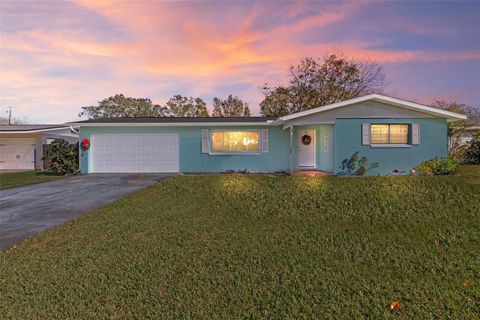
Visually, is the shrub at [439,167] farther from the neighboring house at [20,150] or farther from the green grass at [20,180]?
the neighboring house at [20,150]

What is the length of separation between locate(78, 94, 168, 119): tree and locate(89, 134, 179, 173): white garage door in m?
26.7

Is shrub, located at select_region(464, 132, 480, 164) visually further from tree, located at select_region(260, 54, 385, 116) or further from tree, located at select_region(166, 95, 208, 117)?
tree, located at select_region(166, 95, 208, 117)

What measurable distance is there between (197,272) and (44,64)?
1608 cm

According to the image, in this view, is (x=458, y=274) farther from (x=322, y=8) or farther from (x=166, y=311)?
(x=322, y=8)

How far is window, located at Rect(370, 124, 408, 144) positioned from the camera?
12461 mm

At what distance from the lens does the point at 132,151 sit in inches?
584

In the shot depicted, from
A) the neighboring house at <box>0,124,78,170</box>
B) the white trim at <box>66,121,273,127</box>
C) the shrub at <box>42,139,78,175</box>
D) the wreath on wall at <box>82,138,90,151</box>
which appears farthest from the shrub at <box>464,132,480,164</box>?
the neighboring house at <box>0,124,78,170</box>

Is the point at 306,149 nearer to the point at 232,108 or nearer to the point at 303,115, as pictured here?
the point at 303,115

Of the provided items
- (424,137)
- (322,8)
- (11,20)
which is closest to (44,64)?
(11,20)

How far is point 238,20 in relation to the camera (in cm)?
1188

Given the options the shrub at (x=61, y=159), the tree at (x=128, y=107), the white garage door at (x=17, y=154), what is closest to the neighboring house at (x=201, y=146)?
the shrub at (x=61, y=159)

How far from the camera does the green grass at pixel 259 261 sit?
271cm

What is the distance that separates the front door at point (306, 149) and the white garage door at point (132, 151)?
265 inches

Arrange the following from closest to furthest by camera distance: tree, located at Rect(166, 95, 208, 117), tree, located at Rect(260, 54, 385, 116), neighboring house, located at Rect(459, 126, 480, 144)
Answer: neighboring house, located at Rect(459, 126, 480, 144)
tree, located at Rect(260, 54, 385, 116)
tree, located at Rect(166, 95, 208, 117)
